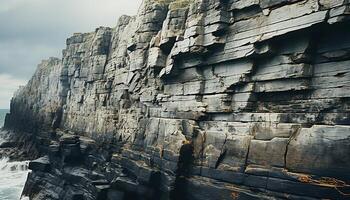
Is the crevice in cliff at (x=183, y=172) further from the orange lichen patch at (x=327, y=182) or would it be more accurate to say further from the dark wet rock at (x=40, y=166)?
the dark wet rock at (x=40, y=166)

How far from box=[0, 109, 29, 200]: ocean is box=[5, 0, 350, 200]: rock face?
3.82 meters

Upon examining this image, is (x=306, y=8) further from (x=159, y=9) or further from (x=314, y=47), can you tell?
(x=159, y=9)

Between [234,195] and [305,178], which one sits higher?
[305,178]

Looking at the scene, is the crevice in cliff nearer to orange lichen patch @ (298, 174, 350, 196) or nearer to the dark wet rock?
orange lichen patch @ (298, 174, 350, 196)

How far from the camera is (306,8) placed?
20.3 meters

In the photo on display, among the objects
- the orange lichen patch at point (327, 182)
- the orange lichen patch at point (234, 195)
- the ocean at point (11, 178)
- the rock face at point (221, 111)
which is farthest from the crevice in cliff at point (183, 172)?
the ocean at point (11, 178)

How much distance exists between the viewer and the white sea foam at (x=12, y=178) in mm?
44122

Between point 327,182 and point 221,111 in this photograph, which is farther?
point 221,111

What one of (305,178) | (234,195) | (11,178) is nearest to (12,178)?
(11,178)

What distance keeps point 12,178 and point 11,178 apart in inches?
5.2

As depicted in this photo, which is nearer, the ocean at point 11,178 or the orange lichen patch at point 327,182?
the orange lichen patch at point 327,182

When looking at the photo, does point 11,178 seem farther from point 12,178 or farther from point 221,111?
point 221,111

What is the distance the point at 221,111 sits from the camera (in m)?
25.7

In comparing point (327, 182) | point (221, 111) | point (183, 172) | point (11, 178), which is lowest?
point (11, 178)
